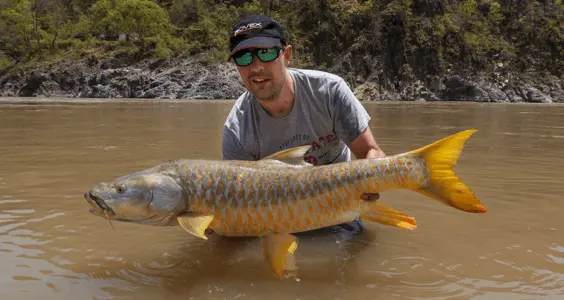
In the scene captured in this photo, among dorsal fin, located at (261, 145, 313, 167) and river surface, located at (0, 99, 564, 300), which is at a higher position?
dorsal fin, located at (261, 145, 313, 167)

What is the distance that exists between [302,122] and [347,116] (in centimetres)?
37

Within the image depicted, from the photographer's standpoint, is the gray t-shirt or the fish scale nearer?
the fish scale

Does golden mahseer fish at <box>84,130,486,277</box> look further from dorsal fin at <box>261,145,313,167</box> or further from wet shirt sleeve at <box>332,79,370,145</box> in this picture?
wet shirt sleeve at <box>332,79,370,145</box>

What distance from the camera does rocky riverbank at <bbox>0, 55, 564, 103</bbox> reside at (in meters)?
44.6

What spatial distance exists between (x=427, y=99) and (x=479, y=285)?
4592 cm

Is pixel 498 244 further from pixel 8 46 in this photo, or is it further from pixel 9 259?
pixel 8 46

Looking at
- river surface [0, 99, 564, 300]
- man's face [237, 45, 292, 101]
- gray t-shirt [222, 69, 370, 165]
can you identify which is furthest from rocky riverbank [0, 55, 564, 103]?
man's face [237, 45, 292, 101]

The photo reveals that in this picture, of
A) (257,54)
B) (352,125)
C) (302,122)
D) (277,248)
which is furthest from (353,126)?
(277,248)

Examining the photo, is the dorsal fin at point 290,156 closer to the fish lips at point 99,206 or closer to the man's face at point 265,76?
the man's face at point 265,76

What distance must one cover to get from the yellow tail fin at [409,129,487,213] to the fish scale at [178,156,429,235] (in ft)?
0.26

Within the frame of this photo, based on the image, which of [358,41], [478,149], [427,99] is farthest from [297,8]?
[478,149]

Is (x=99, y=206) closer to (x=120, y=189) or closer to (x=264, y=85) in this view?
(x=120, y=189)

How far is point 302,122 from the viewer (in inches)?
149

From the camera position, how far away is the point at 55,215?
4145 millimetres
